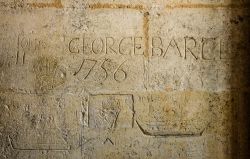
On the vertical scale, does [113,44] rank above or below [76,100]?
above

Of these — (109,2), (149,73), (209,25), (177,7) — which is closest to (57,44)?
(109,2)

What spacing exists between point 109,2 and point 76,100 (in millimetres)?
1000

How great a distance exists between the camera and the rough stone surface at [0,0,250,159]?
12.6 ft

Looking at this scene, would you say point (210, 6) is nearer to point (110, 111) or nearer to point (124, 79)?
point (124, 79)

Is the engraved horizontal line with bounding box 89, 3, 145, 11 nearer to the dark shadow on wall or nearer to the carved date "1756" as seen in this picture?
the carved date "1756"

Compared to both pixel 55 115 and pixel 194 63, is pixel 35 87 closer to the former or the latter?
pixel 55 115

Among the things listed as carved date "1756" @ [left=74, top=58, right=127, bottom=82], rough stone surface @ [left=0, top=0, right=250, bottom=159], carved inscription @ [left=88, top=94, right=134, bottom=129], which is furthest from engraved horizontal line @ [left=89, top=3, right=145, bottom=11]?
carved inscription @ [left=88, top=94, right=134, bottom=129]

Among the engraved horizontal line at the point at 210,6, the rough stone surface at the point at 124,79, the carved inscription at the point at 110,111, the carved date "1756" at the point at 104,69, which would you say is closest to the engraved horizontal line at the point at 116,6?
the rough stone surface at the point at 124,79

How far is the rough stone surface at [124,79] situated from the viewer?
3.84 meters

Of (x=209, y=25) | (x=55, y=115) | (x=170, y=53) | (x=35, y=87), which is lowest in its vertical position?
(x=55, y=115)

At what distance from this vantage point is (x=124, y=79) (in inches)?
153

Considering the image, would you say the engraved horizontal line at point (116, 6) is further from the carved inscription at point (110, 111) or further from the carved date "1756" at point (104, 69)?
the carved inscription at point (110, 111)

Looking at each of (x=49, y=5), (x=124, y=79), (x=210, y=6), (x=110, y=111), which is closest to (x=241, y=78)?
(x=210, y=6)

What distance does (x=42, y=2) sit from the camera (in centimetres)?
390
